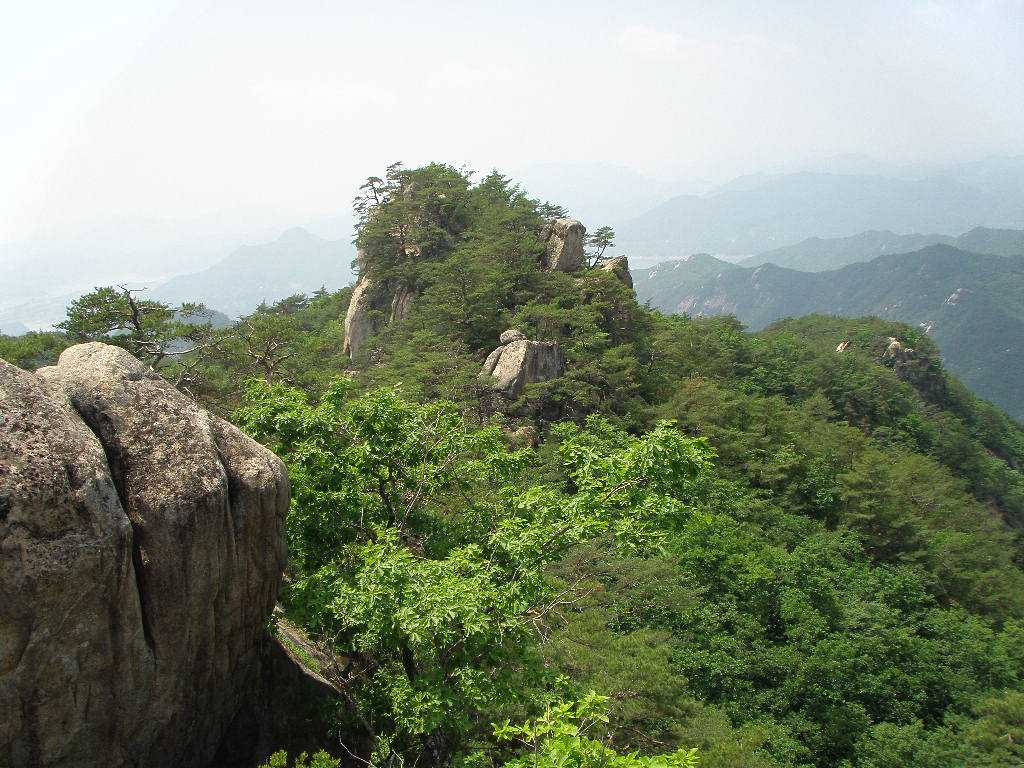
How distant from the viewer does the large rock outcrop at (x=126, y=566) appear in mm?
4844

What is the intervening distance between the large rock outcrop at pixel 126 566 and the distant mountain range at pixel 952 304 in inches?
4383

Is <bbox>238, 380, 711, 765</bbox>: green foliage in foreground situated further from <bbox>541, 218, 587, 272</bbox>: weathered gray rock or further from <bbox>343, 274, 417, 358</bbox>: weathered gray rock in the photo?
<bbox>343, 274, 417, 358</bbox>: weathered gray rock

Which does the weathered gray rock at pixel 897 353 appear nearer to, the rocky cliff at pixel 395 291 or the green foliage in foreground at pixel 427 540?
the rocky cliff at pixel 395 291

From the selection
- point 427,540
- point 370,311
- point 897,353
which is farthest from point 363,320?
point 897,353

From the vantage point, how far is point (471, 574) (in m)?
6.72

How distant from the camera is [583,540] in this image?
21.1ft

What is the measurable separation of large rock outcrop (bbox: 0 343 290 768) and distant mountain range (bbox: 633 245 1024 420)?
111 metres

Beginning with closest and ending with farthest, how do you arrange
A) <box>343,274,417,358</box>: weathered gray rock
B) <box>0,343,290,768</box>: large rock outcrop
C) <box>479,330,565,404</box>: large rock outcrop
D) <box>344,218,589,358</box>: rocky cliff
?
<box>0,343,290,768</box>: large rock outcrop, <box>479,330,565,404</box>: large rock outcrop, <box>344,218,589,358</box>: rocky cliff, <box>343,274,417,358</box>: weathered gray rock

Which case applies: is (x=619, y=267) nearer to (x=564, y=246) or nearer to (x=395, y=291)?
(x=564, y=246)

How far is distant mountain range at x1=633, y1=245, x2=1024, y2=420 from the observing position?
120 m

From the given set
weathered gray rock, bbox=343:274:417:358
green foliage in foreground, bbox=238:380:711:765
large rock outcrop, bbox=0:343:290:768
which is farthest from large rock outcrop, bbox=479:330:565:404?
large rock outcrop, bbox=0:343:290:768

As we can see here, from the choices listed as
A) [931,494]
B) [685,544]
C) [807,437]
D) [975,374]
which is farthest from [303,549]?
[975,374]

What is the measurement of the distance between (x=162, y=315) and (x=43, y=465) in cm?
1356

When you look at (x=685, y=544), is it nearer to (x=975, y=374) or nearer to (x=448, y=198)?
(x=448, y=198)
